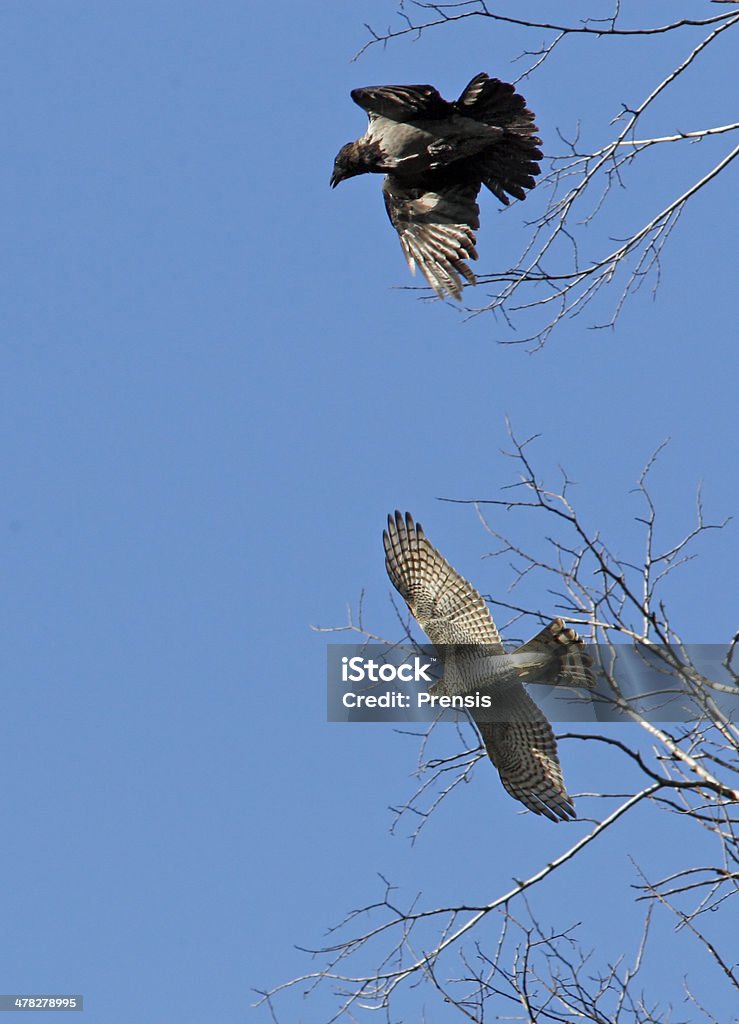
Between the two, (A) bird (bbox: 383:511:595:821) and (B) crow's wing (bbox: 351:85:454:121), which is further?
(B) crow's wing (bbox: 351:85:454:121)

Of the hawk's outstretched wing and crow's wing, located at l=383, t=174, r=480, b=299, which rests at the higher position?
crow's wing, located at l=383, t=174, r=480, b=299

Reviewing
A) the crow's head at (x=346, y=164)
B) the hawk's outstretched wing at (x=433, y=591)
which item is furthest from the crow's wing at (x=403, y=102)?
the hawk's outstretched wing at (x=433, y=591)

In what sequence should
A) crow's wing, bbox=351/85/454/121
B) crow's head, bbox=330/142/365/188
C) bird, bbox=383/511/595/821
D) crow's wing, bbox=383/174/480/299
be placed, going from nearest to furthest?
bird, bbox=383/511/595/821
crow's wing, bbox=383/174/480/299
crow's wing, bbox=351/85/454/121
crow's head, bbox=330/142/365/188

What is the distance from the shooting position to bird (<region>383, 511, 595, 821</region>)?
284 inches

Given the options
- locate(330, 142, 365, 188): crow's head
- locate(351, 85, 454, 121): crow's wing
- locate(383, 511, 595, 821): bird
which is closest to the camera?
locate(383, 511, 595, 821): bird

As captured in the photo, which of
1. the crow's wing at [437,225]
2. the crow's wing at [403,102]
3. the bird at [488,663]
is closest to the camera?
the bird at [488,663]

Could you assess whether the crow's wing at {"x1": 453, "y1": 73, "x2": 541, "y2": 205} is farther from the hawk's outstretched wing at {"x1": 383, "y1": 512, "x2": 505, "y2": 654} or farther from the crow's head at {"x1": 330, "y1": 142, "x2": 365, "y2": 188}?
the hawk's outstretched wing at {"x1": 383, "y1": 512, "x2": 505, "y2": 654}

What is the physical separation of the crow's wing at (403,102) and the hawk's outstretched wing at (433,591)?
2.17 meters

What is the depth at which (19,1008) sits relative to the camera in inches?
303

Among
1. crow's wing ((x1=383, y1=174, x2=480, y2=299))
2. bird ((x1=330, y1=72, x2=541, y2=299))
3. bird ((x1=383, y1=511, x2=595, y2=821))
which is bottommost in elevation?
bird ((x1=383, y1=511, x2=595, y2=821))

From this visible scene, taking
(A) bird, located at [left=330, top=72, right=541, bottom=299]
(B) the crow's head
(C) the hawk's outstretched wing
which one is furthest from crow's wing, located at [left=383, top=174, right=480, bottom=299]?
(C) the hawk's outstretched wing

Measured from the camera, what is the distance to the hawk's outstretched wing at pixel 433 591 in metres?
7.33

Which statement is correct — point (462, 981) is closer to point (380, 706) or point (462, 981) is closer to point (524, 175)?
point (380, 706)

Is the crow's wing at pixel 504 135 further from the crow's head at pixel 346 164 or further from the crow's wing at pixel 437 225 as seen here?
the crow's head at pixel 346 164
